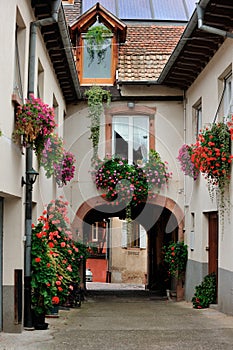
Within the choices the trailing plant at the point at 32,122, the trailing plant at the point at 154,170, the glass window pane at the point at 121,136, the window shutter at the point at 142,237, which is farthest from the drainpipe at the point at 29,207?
the window shutter at the point at 142,237

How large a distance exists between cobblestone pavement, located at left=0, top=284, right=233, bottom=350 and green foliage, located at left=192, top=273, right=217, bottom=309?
27 cm

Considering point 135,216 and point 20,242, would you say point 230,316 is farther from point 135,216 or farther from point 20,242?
point 135,216

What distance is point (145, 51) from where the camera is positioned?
1833cm

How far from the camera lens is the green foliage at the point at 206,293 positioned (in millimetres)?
14539

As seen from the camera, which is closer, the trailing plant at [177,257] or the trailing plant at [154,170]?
the trailing plant at [177,257]

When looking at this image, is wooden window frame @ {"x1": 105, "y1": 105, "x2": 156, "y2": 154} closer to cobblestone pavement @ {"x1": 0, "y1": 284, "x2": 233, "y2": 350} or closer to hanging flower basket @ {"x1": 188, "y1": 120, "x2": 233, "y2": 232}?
cobblestone pavement @ {"x1": 0, "y1": 284, "x2": 233, "y2": 350}

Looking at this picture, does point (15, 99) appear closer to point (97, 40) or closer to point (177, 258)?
point (177, 258)

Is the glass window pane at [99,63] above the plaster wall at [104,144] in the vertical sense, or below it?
above

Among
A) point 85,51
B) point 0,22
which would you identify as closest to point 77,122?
point 85,51

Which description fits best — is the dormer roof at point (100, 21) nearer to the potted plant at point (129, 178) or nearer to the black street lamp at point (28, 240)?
the potted plant at point (129, 178)

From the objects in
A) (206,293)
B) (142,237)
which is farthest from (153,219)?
(206,293)

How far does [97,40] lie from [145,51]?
52.9 inches

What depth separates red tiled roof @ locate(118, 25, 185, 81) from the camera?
58.3 ft

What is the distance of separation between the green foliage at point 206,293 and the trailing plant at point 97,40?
6970mm
